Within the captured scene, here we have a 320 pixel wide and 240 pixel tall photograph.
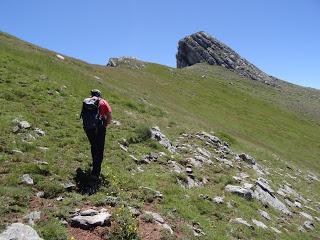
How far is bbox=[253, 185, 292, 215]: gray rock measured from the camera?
22984 mm

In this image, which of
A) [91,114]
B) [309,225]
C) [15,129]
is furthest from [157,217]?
[309,225]

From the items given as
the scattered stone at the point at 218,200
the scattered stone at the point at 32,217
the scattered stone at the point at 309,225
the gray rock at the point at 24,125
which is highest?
the gray rock at the point at 24,125

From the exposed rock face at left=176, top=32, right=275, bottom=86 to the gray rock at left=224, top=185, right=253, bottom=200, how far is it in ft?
327

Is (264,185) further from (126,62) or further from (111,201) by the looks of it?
(126,62)

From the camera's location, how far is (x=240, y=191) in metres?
22.2

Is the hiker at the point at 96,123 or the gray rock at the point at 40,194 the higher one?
the hiker at the point at 96,123

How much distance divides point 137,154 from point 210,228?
6600 mm

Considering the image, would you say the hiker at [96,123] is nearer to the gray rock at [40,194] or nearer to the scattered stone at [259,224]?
the gray rock at [40,194]

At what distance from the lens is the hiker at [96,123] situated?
1703cm

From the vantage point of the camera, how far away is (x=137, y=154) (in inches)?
882

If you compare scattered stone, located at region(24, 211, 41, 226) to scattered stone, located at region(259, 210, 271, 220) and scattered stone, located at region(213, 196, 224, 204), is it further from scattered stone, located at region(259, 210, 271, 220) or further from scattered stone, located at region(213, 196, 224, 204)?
scattered stone, located at region(259, 210, 271, 220)

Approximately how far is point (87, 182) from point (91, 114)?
8.30ft

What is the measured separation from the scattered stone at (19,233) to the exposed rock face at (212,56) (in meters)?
111

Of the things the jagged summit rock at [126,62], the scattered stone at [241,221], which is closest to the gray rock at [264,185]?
the scattered stone at [241,221]
